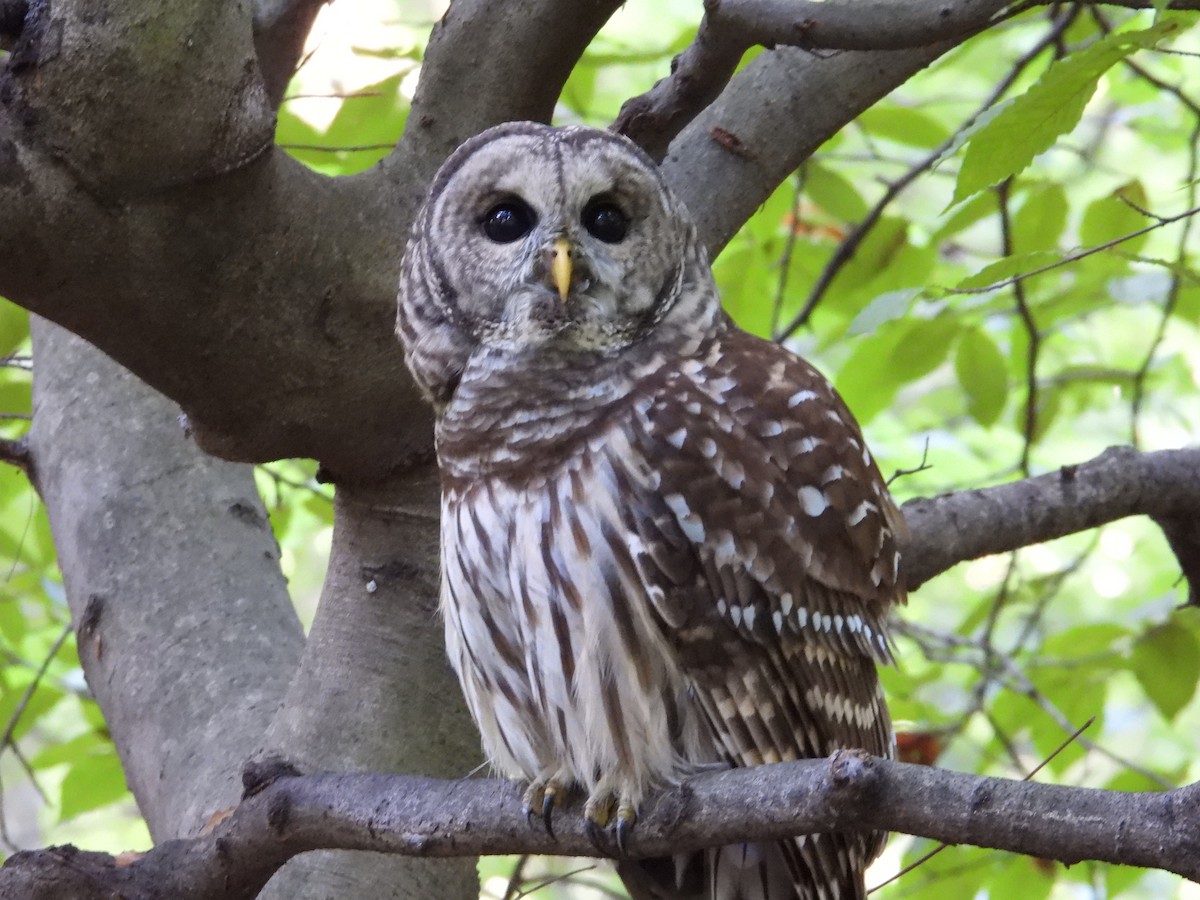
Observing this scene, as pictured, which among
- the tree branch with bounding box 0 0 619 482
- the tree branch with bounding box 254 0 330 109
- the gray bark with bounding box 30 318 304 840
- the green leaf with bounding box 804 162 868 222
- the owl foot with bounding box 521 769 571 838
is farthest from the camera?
the green leaf with bounding box 804 162 868 222

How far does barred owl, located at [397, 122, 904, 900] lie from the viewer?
2064 mm

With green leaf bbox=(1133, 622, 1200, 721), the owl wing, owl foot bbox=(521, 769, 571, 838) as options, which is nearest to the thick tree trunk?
owl foot bbox=(521, 769, 571, 838)

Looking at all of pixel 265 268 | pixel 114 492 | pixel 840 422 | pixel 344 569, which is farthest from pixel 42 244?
pixel 840 422

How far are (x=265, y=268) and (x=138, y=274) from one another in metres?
0.20

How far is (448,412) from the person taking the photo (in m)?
2.30

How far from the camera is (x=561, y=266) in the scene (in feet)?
7.19

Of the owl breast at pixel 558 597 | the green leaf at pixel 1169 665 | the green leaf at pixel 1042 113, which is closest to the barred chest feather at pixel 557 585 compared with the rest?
the owl breast at pixel 558 597

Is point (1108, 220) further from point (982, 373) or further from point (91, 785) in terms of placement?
point (91, 785)

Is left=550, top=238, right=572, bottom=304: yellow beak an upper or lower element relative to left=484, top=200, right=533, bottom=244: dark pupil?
lower

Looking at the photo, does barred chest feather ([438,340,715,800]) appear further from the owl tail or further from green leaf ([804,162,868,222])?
green leaf ([804,162,868,222])

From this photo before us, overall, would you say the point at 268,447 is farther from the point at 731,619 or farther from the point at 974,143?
the point at 974,143

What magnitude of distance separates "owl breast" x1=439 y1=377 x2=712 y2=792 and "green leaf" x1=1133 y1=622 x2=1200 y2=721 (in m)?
1.32

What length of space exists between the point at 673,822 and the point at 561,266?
0.88 m

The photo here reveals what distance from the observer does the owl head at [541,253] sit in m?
2.27
